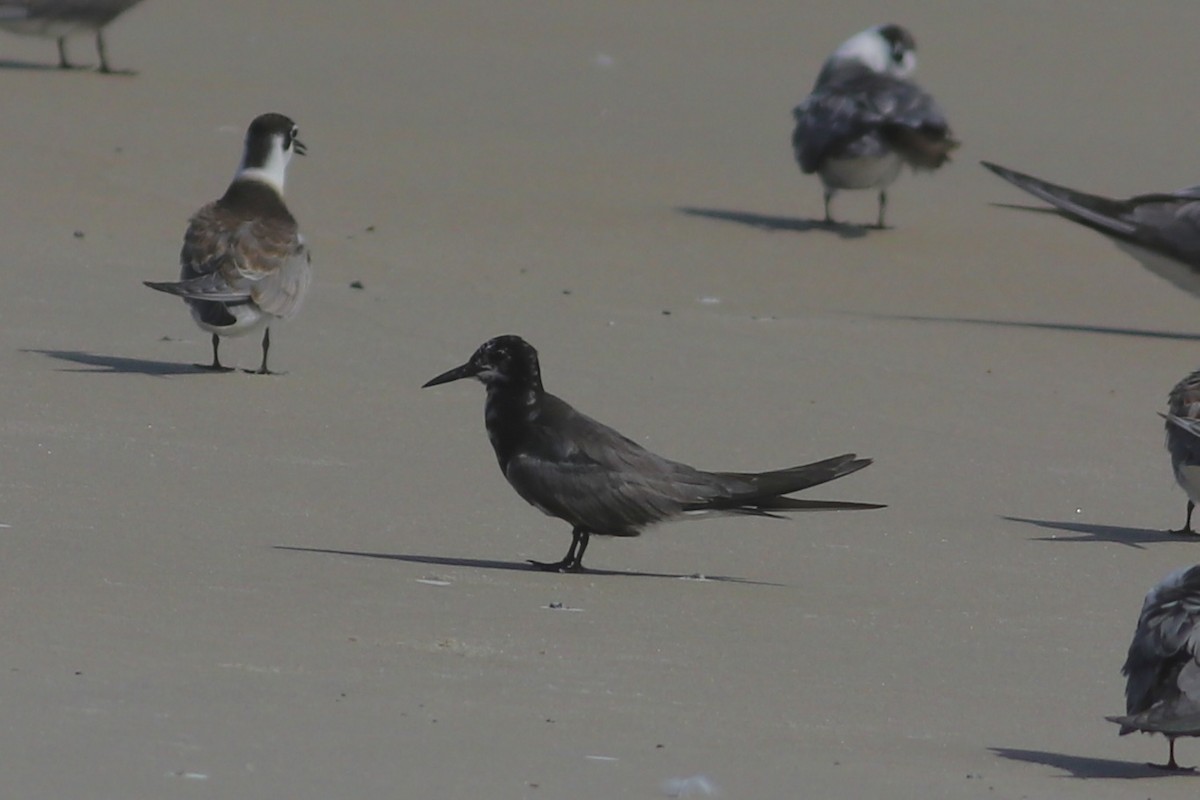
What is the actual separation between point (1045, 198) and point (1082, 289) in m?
3.78

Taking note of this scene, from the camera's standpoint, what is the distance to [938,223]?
15.1 m

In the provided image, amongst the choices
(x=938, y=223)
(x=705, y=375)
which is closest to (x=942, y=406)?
(x=705, y=375)

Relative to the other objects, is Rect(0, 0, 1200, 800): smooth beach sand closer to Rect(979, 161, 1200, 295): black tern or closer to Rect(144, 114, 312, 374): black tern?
Rect(144, 114, 312, 374): black tern

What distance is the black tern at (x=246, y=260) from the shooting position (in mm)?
9266

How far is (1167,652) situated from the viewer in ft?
15.8

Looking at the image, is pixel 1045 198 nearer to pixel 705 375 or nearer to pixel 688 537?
pixel 705 375

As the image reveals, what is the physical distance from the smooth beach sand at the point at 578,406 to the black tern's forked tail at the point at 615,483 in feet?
0.58

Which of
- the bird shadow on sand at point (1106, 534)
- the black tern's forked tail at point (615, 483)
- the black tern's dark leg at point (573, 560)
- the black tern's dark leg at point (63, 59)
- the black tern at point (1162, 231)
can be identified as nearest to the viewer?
the black tern's dark leg at point (573, 560)

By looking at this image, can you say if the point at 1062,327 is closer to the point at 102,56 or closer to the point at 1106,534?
the point at 1106,534

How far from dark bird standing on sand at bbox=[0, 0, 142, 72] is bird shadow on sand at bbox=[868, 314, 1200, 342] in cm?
651

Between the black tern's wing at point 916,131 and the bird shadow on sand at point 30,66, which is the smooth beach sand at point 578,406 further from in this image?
the black tern's wing at point 916,131

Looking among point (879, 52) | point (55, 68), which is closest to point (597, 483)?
point (879, 52)

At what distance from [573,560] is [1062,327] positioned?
20.6 feet

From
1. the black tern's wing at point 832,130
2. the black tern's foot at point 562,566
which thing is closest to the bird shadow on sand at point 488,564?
the black tern's foot at point 562,566
